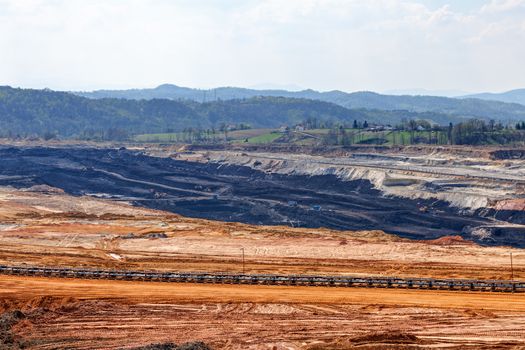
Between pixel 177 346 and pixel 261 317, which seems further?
pixel 261 317

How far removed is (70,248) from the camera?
73625 mm

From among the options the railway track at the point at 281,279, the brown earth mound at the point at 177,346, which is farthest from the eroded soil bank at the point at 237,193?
the brown earth mound at the point at 177,346

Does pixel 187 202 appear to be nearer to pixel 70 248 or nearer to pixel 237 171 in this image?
pixel 237 171

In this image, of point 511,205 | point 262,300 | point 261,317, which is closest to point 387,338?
point 261,317

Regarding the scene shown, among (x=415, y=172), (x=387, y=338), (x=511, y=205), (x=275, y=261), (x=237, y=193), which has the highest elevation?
(x=387, y=338)

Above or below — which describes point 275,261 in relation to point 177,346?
below

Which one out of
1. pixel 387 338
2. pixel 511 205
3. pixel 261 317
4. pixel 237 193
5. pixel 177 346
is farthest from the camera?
pixel 237 193

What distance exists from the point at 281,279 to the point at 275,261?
12.8 meters

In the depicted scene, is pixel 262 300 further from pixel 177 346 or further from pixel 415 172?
pixel 415 172

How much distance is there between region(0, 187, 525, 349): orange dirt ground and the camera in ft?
125

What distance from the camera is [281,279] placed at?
51.3 m

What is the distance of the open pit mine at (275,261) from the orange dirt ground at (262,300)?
16 cm

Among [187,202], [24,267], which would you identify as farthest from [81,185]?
[24,267]

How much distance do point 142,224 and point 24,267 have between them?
31.2m
